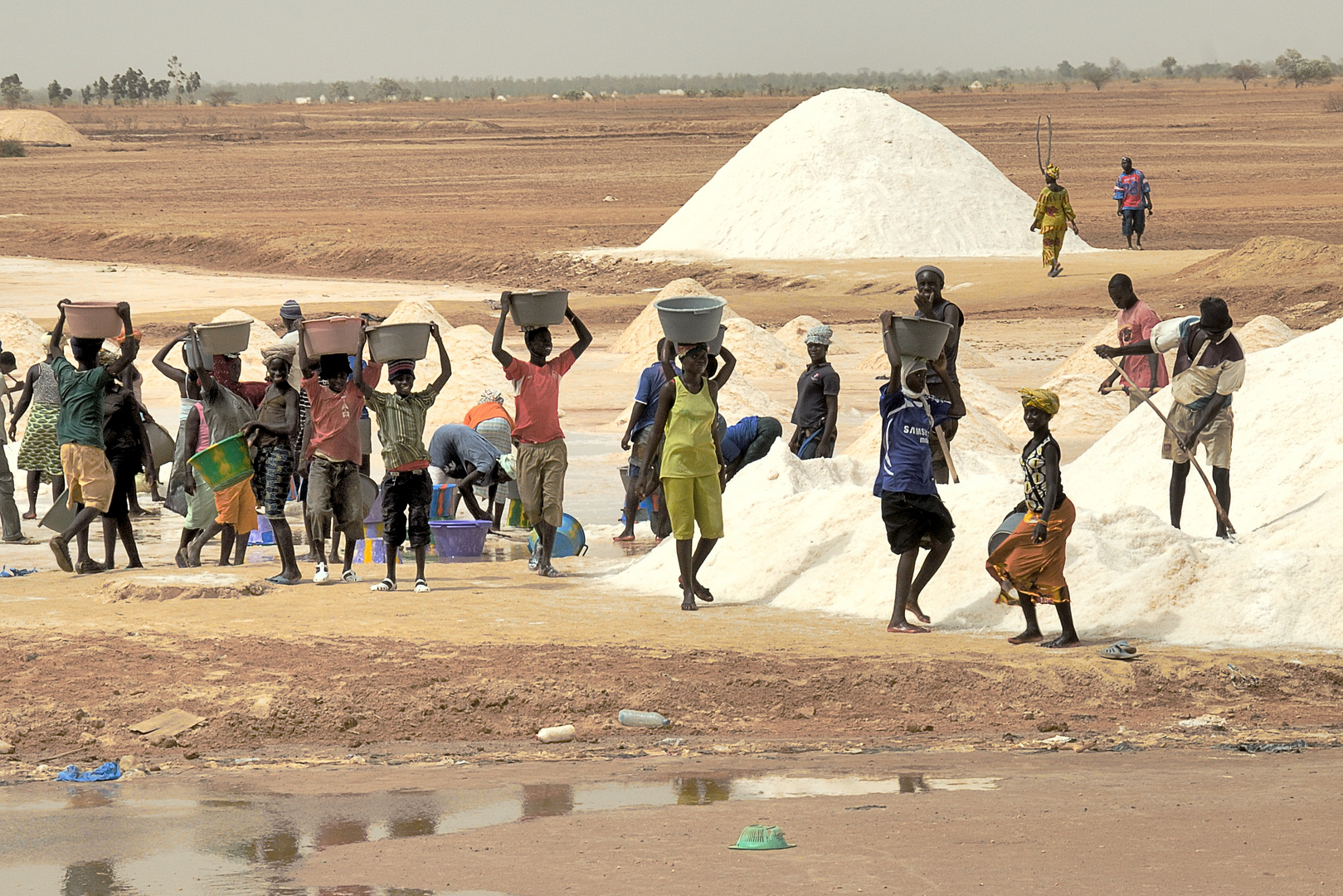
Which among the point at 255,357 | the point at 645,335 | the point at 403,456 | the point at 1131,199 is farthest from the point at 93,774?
the point at 1131,199

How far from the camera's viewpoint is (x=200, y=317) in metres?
23.4

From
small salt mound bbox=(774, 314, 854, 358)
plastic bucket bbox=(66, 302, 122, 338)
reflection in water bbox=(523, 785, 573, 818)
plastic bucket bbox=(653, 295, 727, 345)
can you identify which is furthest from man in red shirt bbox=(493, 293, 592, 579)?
small salt mound bbox=(774, 314, 854, 358)

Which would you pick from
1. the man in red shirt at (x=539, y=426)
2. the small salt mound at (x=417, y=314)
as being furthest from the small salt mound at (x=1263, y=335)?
the man in red shirt at (x=539, y=426)

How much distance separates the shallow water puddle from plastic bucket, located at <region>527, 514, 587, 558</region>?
167 inches

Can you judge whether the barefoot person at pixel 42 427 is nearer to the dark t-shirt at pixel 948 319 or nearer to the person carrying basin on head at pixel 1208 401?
the dark t-shirt at pixel 948 319

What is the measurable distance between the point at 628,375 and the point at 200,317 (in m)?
8.20

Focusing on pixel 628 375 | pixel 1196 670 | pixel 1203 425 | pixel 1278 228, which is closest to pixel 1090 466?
pixel 1203 425

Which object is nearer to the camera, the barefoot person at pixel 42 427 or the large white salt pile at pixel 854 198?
the barefoot person at pixel 42 427

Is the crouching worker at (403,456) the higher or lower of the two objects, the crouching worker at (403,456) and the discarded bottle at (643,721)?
the higher

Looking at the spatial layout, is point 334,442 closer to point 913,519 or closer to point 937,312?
point 913,519

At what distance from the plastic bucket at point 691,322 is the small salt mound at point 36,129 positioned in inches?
2280

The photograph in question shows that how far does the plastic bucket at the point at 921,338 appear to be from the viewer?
6809mm

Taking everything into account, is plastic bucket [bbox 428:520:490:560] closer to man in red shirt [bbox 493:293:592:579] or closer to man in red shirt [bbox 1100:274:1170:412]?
man in red shirt [bbox 493:293:592:579]

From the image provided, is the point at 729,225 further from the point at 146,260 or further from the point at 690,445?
the point at 690,445
